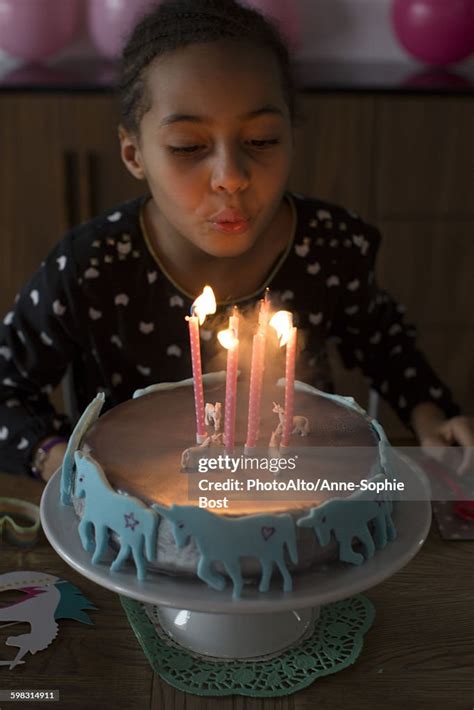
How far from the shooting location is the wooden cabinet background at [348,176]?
79.4 inches

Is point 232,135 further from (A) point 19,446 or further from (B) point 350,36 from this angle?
(B) point 350,36

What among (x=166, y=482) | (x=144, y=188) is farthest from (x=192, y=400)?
(x=144, y=188)

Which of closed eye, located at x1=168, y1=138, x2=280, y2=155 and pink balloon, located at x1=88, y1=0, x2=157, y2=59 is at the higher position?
pink balloon, located at x1=88, y1=0, x2=157, y2=59

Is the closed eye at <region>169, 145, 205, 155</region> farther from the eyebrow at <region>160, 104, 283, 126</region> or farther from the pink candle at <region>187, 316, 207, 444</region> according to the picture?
the pink candle at <region>187, 316, 207, 444</region>

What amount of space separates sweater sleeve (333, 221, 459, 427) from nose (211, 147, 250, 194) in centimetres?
38

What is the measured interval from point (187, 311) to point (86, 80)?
115 centimetres

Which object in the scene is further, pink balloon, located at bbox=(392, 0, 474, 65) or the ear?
pink balloon, located at bbox=(392, 0, 474, 65)

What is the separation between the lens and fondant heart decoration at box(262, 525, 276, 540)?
0.62 meters

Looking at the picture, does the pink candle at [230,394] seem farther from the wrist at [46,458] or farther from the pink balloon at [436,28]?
the pink balloon at [436,28]

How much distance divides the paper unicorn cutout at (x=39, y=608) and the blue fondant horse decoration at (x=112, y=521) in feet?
0.36

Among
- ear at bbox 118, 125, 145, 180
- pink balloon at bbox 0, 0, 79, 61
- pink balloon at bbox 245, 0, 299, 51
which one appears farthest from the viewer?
pink balloon at bbox 0, 0, 79, 61

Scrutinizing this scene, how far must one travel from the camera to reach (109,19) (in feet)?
6.89

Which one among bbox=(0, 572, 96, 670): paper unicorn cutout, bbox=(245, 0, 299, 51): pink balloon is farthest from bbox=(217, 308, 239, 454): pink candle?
bbox=(245, 0, 299, 51): pink balloon

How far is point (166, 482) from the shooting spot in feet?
2.23
